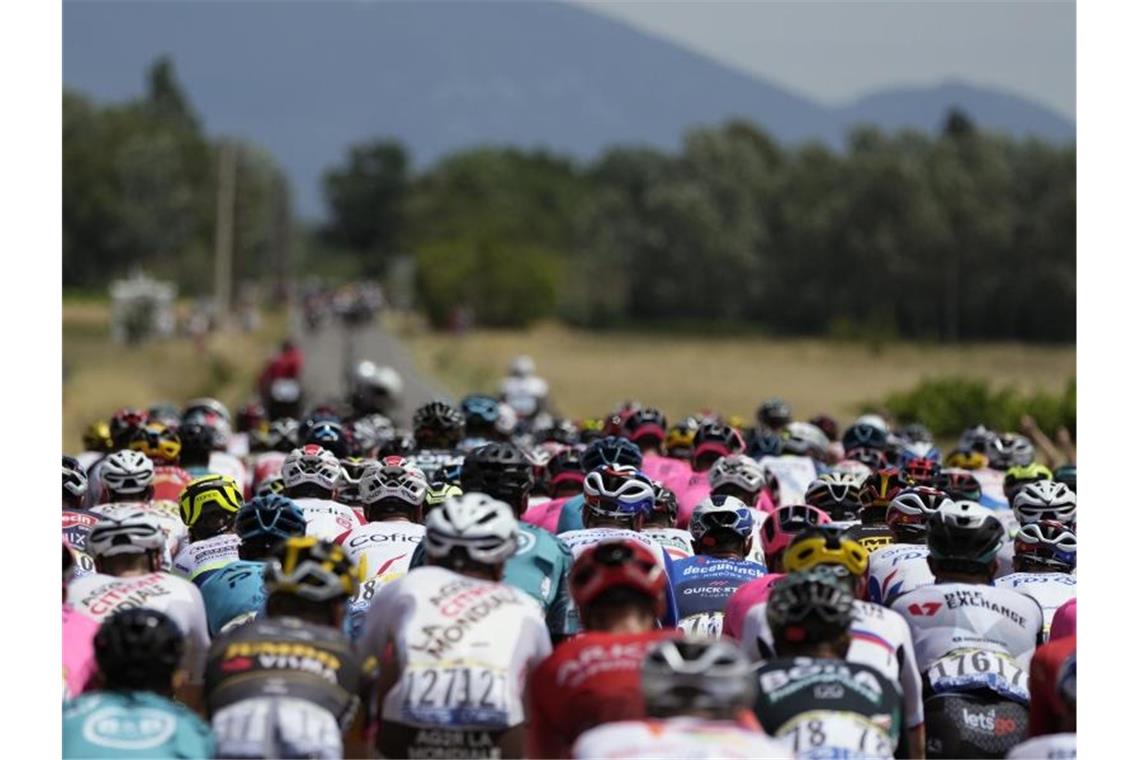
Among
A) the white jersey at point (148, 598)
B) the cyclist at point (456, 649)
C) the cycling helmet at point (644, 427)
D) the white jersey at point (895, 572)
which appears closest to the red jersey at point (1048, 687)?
the white jersey at point (895, 572)

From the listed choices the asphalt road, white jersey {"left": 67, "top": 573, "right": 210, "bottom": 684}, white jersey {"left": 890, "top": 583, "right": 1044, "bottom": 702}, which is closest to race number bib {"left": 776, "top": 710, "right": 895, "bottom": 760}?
white jersey {"left": 890, "top": 583, "right": 1044, "bottom": 702}

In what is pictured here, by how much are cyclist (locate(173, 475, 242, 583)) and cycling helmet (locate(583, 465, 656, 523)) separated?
2.01 meters

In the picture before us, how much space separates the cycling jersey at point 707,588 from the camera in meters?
8.34

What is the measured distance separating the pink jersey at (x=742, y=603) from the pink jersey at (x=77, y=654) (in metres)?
2.81

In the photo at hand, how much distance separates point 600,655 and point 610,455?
16.9 feet

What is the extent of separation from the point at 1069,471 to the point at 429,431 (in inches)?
202

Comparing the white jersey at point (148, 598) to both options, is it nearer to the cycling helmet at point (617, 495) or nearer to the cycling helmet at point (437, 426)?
the cycling helmet at point (617, 495)

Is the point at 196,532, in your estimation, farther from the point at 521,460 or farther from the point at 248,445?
the point at 248,445

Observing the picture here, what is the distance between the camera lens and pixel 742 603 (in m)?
7.45

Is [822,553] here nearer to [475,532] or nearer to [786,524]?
[786,524]

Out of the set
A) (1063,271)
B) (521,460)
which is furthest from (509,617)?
(1063,271)

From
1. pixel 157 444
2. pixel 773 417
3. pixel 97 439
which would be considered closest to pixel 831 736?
pixel 157 444

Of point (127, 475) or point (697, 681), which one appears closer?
point (697, 681)

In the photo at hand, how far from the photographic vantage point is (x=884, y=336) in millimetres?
75125
